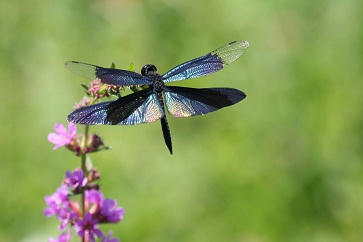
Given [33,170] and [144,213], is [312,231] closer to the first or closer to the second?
[144,213]

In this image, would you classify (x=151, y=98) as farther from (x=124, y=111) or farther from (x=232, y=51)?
(x=232, y=51)

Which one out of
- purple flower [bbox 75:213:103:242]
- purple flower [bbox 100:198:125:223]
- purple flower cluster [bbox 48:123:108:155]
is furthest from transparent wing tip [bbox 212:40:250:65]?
purple flower [bbox 75:213:103:242]

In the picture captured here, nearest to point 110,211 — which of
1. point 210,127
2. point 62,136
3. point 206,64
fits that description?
point 62,136

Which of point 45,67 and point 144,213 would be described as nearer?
point 144,213

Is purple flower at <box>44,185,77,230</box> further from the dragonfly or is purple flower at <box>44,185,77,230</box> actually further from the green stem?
the dragonfly

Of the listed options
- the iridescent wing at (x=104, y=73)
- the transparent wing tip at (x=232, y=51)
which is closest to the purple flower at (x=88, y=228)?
the iridescent wing at (x=104, y=73)

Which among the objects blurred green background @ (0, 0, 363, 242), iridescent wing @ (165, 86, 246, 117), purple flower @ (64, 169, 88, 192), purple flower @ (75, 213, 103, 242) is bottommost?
purple flower @ (75, 213, 103, 242)

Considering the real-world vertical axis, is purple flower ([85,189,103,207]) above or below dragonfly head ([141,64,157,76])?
below

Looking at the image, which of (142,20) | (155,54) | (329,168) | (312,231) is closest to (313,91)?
(329,168)
